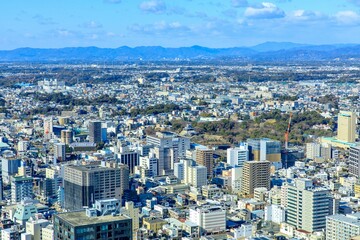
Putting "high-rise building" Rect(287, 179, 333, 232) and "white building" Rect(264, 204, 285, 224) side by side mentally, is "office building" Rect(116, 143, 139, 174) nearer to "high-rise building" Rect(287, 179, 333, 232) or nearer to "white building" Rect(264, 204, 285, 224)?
"white building" Rect(264, 204, 285, 224)

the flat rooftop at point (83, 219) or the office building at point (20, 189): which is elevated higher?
the flat rooftop at point (83, 219)

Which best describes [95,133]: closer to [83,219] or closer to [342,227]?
[342,227]

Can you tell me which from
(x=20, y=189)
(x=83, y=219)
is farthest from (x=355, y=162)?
(x=83, y=219)

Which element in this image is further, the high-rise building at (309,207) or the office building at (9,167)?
the office building at (9,167)

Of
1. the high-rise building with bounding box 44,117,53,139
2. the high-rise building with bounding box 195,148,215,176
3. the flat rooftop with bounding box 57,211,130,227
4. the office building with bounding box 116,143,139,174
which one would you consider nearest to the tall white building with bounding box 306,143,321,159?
the high-rise building with bounding box 195,148,215,176

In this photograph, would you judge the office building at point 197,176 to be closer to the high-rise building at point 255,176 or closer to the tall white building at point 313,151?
the high-rise building at point 255,176

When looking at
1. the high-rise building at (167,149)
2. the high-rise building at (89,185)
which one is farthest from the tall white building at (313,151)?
the high-rise building at (89,185)

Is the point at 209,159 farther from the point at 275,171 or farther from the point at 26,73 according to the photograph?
the point at 26,73
